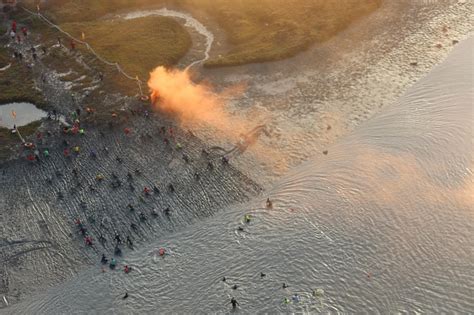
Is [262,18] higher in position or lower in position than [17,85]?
higher

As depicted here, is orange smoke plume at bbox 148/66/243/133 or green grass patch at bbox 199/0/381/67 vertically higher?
green grass patch at bbox 199/0/381/67

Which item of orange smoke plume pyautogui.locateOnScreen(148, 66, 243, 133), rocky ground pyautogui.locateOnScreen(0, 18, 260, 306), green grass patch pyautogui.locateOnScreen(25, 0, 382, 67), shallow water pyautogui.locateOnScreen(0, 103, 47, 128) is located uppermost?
green grass patch pyautogui.locateOnScreen(25, 0, 382, 67)

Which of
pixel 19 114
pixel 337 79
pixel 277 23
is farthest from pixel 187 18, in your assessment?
pixel 19 114

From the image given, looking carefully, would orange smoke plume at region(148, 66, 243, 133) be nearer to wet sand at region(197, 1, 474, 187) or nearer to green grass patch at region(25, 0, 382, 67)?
wet sand at region(197, 1, 474, 187)

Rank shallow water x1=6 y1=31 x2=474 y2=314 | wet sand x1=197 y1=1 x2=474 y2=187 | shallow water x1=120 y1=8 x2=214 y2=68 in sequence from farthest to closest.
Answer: shallow water x1=120 y1=8 x2=214 y2=68
wet sand x1=197 y1=1 x2=474 y2=187
shallow water x1=6 y1=31 x2=474 y2=314

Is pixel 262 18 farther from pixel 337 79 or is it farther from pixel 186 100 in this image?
pixel 186 100

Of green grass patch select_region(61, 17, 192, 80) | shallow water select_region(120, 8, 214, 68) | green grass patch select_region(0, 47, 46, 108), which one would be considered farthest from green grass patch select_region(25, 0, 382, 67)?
green grass patch select_region(0, 47, 46, 108)

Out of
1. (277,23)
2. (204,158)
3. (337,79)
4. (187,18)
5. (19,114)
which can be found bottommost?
(19,114)
